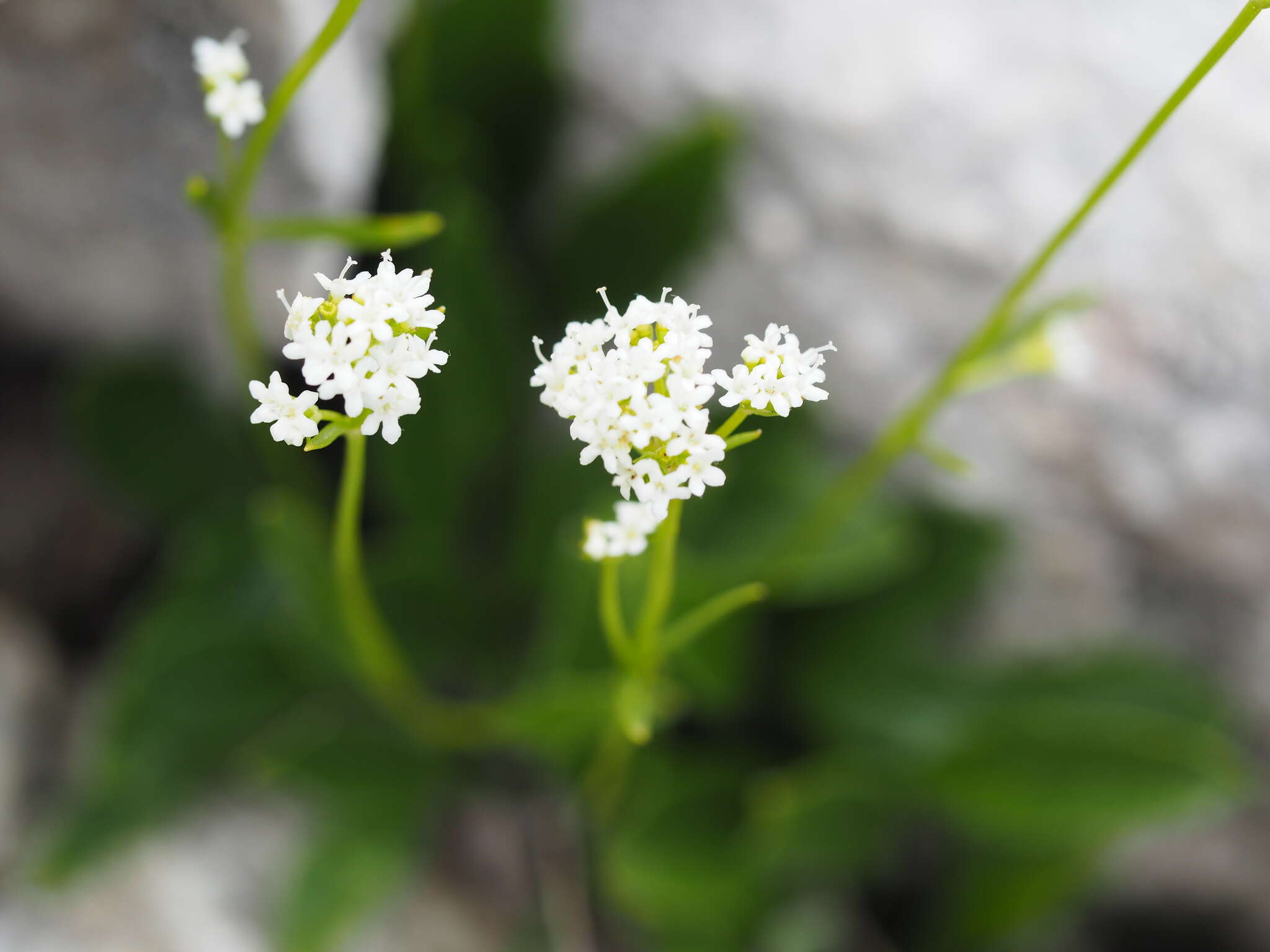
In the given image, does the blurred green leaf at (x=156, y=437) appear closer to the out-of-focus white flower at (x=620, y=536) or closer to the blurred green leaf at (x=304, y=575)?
the blurred green leaf at (x=304, y=575)

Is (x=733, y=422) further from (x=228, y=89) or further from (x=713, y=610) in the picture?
(x=228, y=89)

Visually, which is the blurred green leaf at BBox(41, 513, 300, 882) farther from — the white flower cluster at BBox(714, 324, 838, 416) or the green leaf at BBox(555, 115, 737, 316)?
the white flower cluster at BBox(714, 324, 838, 416)

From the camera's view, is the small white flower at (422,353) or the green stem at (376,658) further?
the green stem at (376,658)

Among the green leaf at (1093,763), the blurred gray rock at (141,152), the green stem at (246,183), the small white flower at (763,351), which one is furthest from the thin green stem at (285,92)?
the green leaf at (1093,763)

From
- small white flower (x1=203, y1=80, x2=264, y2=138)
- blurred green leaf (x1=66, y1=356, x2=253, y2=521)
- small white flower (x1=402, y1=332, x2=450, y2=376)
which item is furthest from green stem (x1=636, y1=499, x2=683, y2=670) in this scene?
blurred green leaf (x1=66, y1=356, x2=253, y2=521)

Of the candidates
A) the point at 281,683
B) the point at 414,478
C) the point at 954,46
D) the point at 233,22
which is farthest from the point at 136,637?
the point at 954,46

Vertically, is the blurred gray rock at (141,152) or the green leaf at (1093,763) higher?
the blurred gray rock at (141,152)

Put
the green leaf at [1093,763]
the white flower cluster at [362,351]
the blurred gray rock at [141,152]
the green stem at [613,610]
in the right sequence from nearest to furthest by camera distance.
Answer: the white flower cluster at [362,351] < the green stem at [613,610] < the blurred gray rock at [141,152] < the green leaf at [1093,763]
